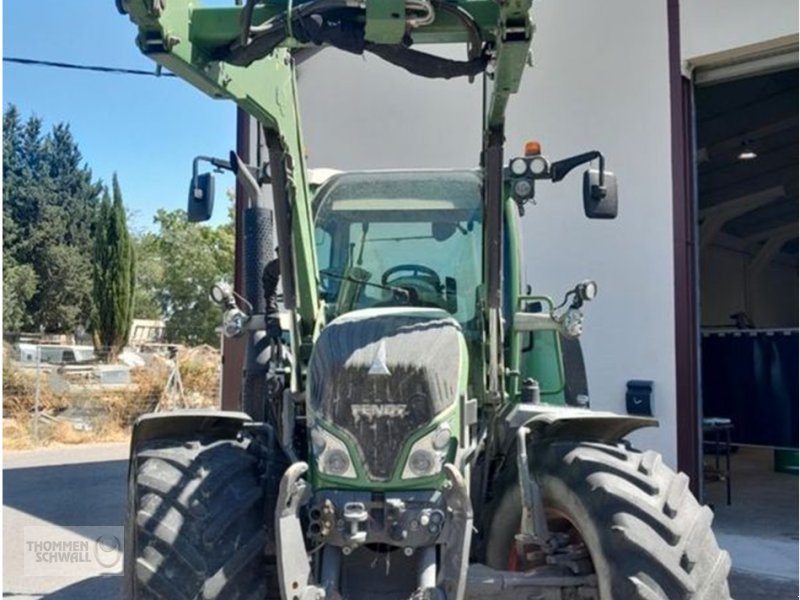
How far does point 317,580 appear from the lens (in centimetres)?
274

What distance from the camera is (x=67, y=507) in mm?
7934

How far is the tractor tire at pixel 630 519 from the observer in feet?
8.86

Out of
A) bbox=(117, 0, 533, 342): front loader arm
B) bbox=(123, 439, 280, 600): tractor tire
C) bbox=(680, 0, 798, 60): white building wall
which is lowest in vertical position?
bbox=(123, 439, 280, 600): tractor tire

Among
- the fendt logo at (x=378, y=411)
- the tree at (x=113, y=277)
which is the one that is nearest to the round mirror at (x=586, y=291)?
the fendt logo at (x=378, y=411)

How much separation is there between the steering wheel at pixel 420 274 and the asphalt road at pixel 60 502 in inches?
112

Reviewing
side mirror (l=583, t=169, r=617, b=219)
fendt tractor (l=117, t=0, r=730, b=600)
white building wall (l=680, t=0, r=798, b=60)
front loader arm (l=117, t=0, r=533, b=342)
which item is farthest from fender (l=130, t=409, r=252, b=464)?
white building wall (l=680, t=0, r=798, b=60)

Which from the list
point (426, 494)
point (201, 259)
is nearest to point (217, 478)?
point (426, 494)

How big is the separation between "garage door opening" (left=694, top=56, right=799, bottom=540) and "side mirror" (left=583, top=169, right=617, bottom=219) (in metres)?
3.57

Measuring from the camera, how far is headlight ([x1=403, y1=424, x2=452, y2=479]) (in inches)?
109

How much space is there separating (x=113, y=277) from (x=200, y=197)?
→ 28.9m

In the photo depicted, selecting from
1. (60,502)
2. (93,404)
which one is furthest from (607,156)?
(93,404)

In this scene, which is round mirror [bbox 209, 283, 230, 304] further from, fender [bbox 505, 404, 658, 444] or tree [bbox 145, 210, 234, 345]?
tree [bbox 145, 210, 234, 345]

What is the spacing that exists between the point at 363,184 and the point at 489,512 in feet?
6.13

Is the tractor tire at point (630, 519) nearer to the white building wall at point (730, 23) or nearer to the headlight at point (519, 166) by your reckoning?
the headlight at point (519, 166)
